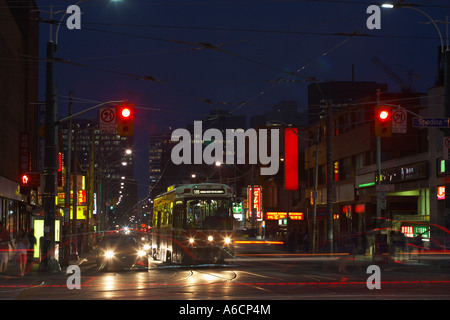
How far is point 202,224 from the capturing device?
32.7 m

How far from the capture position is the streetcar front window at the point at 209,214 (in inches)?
1283

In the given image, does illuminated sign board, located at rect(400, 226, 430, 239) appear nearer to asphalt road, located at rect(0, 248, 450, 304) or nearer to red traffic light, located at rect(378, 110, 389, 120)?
asphalt road, located at rect(0, 248, 450, 304)

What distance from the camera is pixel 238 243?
65.1 metres

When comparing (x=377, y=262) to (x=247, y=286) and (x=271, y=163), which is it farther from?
(x=271, y=163)

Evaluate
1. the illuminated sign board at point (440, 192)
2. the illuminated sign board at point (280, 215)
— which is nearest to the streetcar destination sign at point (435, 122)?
the illuminated sign board at point (440, 192)

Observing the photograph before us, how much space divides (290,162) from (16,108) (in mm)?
37055

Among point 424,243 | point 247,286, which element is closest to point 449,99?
point 247,286

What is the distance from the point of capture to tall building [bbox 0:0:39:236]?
143ft

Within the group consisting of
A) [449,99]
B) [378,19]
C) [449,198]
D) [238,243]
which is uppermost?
[378,19]

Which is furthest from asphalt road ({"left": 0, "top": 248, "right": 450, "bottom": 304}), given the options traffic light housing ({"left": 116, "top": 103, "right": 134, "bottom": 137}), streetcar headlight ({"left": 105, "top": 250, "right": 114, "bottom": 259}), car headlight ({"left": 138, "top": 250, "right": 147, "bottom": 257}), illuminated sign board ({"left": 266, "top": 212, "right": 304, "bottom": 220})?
illuminated sign board ({"left": 266, "top": 212, "right": 304, "bottom": 220})

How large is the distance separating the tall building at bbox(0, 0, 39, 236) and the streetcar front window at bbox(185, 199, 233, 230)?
14.8 meters

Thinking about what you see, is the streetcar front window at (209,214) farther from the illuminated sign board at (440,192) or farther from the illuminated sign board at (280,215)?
the illuminated sign board at (280,215)

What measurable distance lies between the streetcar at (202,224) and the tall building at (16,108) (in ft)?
46.5
